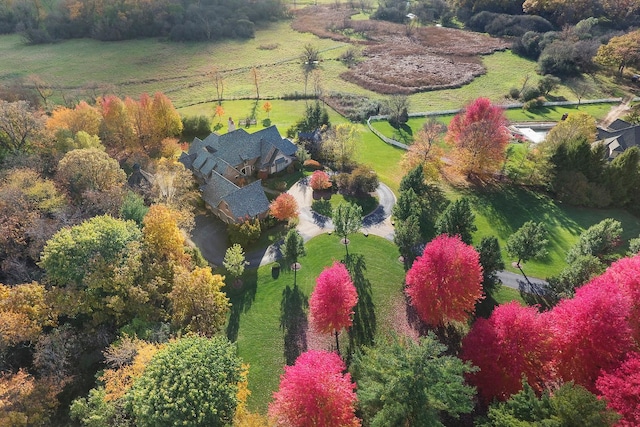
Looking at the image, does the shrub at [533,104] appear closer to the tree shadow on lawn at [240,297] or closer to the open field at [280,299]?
the open field at [280,299]

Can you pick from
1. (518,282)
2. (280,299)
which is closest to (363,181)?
(280,299)

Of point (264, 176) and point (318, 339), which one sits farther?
point (264, 176)

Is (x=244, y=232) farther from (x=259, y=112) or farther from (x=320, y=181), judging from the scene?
(x=259, y=112)

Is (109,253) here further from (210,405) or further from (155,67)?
(155,67)

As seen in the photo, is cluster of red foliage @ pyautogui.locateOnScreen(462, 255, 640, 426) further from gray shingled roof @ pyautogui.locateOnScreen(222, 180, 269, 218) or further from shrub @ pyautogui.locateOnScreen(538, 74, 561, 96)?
shrub @ pyautogui.locateOnScreen(538, 74, 561, 96)

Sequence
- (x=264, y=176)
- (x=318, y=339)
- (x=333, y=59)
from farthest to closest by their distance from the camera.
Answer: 1. (x=333, y=59)
2. (x=264, y=176)
3. (x=318, y=339)

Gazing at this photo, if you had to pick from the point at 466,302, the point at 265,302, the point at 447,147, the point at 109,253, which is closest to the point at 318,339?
the point at 265,302

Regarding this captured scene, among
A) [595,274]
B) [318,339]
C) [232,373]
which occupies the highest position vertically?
[232,373]

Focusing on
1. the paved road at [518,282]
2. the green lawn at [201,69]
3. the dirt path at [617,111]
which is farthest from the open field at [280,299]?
the dirt path at [617,111]
